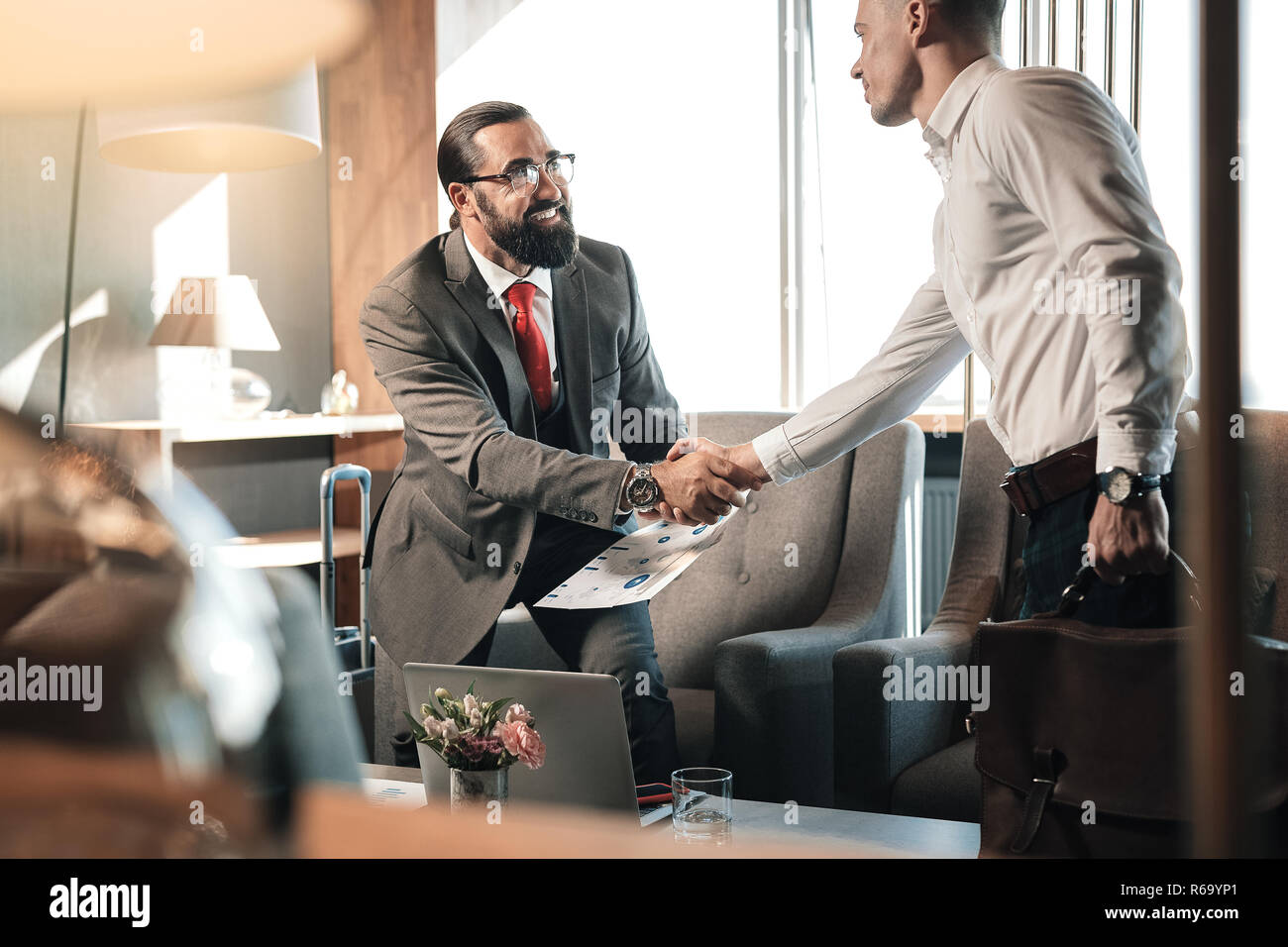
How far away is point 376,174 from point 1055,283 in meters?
3.84

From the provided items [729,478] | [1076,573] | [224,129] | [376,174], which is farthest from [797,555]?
[376,174]

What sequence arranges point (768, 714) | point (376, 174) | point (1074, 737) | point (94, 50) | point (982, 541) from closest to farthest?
point (94, 50) → point (1074, 737) → point (768, 714) → point (982, 541) → point (376, 174)

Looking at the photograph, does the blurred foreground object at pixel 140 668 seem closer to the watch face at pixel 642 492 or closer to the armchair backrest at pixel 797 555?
the watch face at pixel 642 492

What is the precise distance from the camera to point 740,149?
4395 mm

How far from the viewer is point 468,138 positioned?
1960 millimetres

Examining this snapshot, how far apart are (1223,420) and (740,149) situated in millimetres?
4323

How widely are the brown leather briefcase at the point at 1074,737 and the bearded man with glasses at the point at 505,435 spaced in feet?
2.92

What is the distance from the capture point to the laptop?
3.85ft

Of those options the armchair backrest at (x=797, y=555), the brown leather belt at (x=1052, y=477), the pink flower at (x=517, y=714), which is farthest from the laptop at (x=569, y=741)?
the armchair backrest at (x=797, y=555)

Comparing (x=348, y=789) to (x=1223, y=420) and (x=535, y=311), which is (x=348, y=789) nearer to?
(x=1223, y=420)

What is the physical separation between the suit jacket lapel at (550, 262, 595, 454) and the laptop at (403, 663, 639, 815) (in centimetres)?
73

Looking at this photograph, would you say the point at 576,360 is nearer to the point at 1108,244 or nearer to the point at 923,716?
the point at 923,716

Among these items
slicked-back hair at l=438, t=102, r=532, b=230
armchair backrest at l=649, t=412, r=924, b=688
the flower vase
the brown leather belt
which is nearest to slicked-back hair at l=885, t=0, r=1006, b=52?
the brown leather belt
